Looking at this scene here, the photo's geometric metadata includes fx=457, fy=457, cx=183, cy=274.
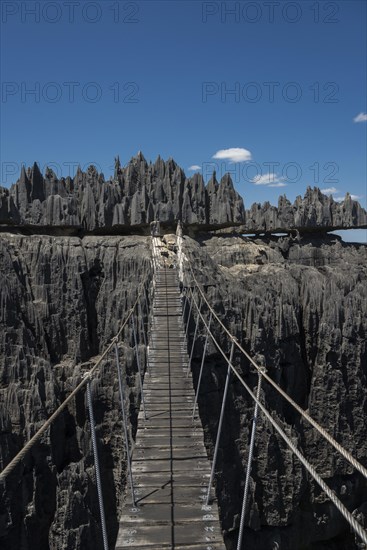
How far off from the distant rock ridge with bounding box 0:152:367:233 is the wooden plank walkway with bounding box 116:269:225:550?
76.9 ft

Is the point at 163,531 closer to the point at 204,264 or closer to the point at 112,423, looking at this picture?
the point at 112,423

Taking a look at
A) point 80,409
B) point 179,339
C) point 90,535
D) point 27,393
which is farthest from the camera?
point 80,409

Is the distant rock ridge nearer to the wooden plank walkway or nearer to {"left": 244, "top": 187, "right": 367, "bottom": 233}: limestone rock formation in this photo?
{"left": 244, "top": 187, "right": 367, "bottom": 233}: limestone rock formation

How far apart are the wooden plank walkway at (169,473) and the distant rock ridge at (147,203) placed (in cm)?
2343

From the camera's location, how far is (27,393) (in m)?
17.6

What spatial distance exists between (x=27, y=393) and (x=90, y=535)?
18.2 ft

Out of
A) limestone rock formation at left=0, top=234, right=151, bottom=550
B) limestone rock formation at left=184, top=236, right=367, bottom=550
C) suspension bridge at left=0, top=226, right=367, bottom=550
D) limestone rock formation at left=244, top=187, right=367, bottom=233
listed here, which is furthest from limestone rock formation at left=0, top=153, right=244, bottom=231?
suspension bridge at left=0, top=226, right=367, bottom=550

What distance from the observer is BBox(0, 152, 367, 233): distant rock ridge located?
29141 millimetres

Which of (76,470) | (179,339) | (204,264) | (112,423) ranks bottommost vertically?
(76,470)

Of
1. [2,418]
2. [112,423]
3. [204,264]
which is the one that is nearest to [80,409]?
[112,423]

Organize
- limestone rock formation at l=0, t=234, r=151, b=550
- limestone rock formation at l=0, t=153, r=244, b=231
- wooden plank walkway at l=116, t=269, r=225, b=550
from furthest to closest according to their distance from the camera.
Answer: limestone rock formation at l=0, t=153, r=244, b=231
limestone rock formation at l=0, t=234, r=151, b=550
wooden plank walkway at l=116, t=269, r=225, b=550

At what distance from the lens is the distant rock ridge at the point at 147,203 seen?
2914 cm

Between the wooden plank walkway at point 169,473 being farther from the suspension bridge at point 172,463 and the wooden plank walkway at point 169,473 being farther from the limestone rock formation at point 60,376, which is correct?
the limestone rock formation at point 60,376

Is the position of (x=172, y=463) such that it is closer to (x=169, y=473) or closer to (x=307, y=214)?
(x=169, y=473)
